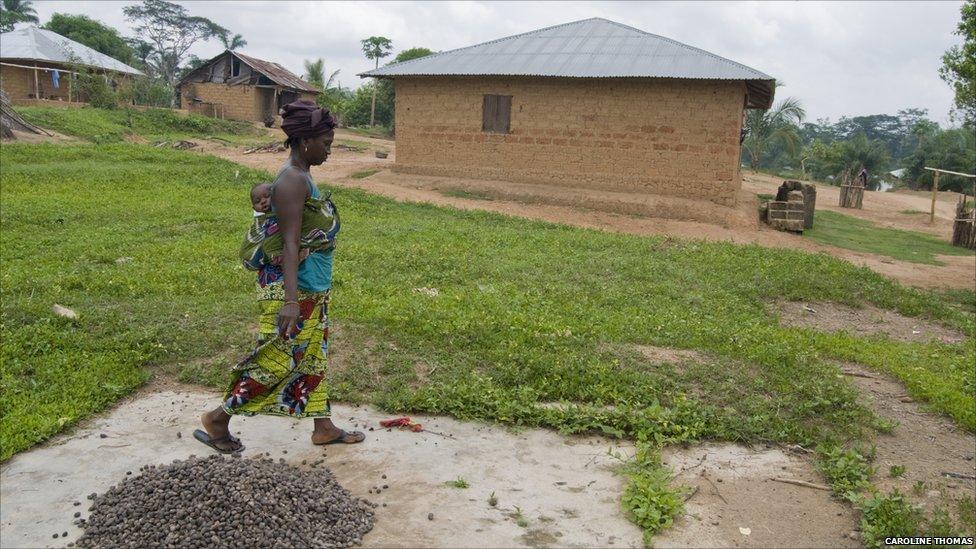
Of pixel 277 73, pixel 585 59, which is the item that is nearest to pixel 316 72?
pixel 277 73

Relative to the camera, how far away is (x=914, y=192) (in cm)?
3588

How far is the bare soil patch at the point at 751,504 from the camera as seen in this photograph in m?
3.40

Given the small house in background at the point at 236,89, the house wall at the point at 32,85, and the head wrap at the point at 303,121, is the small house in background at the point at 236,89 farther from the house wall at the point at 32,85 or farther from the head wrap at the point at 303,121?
the head wrap at the point at 303,121

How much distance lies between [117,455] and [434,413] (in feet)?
5.64

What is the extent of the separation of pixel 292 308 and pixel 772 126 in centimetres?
3836

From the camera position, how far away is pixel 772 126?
38.2 meters

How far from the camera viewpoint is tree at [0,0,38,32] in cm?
4522

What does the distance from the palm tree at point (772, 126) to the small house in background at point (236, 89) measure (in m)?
21.4

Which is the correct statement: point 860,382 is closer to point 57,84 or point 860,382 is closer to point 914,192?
point 57,84

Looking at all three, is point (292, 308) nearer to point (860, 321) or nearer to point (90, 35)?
point (860, 321)

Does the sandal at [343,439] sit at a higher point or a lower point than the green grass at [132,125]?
lower

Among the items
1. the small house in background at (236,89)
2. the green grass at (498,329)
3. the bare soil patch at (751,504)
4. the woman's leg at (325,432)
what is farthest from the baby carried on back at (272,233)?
the small house in background at (236,89)

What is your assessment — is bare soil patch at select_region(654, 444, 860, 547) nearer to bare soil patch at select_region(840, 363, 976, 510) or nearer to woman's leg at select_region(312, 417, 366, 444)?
bare soil patch at select_region(840, 363, 976, 510)

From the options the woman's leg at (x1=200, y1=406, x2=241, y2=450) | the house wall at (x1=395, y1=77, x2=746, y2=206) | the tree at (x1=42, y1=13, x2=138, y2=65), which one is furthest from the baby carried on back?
the tree at (x1=42, y1=13, x2=138, y2=65)
